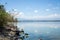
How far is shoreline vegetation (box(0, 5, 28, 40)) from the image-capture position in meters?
3.66

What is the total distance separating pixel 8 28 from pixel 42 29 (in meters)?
0.81

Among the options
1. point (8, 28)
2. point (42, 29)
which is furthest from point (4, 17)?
point (42, 29)

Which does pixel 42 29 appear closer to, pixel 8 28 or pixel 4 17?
pixel 8 28

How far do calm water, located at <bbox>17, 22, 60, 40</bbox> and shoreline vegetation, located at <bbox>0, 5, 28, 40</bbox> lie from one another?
0.46ft

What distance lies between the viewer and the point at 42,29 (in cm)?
411

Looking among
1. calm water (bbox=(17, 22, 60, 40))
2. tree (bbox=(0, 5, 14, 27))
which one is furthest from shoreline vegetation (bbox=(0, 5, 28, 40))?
calm water (bbox=(17, 22, 60, 40))

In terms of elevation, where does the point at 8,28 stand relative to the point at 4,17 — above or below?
below

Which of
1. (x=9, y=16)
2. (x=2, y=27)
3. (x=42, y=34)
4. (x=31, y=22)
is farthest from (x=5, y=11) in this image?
(x=42, y=34)

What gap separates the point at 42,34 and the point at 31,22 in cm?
40

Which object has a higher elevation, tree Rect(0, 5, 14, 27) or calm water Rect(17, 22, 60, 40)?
tree Rect(0, 5, 14, 27)

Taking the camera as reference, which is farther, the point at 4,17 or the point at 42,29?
the point at 42,29

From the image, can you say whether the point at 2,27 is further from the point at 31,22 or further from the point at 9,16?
the point at 31,22

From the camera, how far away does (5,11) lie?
4.04 m

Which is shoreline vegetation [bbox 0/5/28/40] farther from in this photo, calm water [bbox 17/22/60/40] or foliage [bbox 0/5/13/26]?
calm water [bbox 17/22/60/40]
